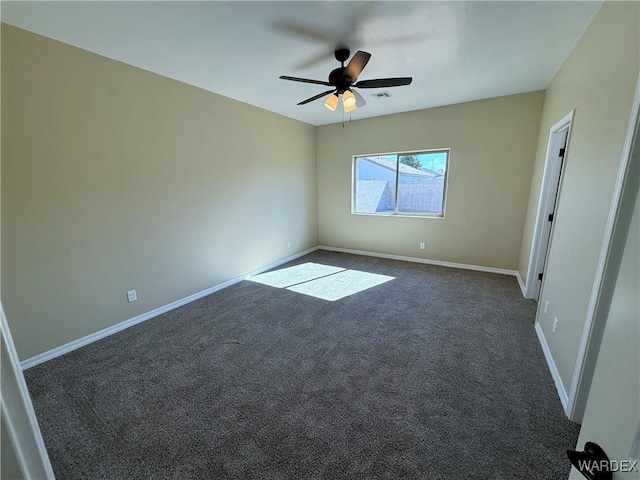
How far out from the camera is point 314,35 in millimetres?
2168

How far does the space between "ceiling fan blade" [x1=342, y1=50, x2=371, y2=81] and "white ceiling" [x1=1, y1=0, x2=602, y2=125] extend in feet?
0.78

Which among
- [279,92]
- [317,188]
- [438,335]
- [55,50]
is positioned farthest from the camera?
[317,188]

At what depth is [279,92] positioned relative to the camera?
11.3 ft

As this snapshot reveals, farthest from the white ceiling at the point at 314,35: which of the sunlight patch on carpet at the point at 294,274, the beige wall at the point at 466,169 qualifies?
the sunlight patch on carpet at the point at 294,274

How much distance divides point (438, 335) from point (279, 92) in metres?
3.41

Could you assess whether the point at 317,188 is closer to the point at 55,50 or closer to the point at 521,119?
the point at 521,119

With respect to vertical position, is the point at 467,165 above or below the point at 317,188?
above

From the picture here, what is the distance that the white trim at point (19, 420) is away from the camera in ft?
1.54

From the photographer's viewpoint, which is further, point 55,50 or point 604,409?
point 55,50

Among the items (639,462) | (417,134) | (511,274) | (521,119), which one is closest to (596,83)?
(521,119)

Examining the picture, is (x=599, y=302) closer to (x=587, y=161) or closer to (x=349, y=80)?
(x=587, y=161)

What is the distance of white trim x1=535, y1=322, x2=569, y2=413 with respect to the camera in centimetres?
176

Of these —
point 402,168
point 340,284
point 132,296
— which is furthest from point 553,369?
point 132,296

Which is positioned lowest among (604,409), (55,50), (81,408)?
(81,408)
